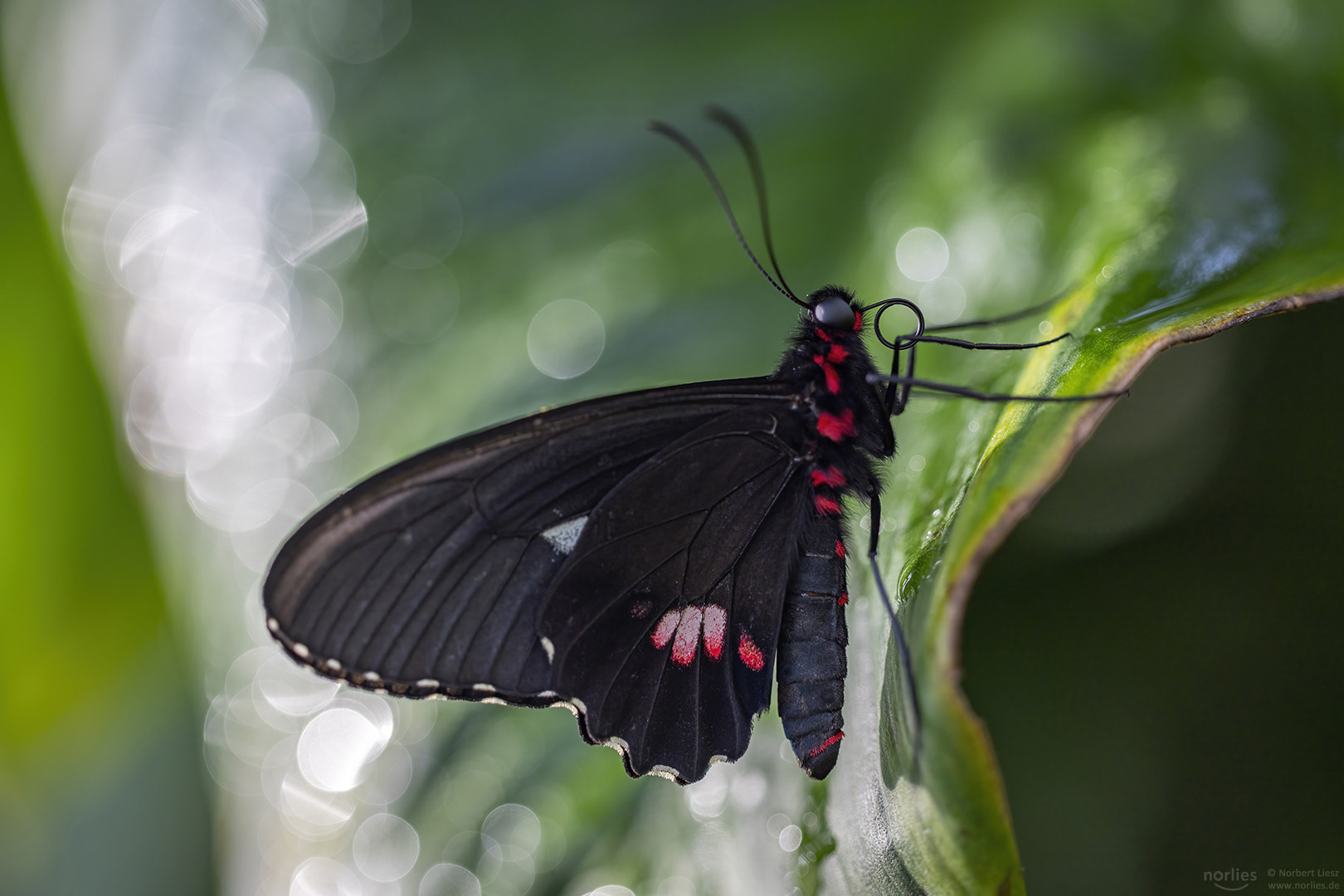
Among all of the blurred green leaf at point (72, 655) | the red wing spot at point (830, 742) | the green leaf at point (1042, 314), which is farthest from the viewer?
the blurred green leaf at point (72, 655)

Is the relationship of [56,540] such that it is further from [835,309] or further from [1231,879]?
[1231,879]

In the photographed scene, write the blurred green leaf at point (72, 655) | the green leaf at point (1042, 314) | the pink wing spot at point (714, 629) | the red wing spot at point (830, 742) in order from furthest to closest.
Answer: the blurred green leaf at point (72, 655) < the pink wing spot at point (714, 629) < the red wing spot at point (830, 742) < the green leaf at point (1042, 314)

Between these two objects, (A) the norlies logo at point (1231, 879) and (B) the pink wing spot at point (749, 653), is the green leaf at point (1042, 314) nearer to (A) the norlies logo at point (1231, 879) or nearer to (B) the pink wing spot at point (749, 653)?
(B) the pink wing spot at point (749, 653)

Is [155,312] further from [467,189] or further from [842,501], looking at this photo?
[842,501]

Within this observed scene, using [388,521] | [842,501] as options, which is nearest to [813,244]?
[842,501]

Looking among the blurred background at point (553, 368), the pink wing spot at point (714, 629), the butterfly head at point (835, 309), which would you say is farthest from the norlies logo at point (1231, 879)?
the butterfly head at point (835, 309)

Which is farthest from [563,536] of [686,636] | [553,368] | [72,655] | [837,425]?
[72,655]

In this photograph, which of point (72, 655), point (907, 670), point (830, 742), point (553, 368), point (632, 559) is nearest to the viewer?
point (907, 670)
